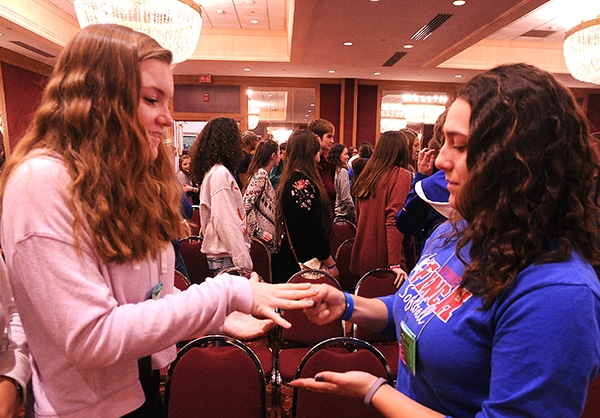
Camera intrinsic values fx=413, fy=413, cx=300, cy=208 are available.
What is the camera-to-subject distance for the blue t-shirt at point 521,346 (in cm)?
69

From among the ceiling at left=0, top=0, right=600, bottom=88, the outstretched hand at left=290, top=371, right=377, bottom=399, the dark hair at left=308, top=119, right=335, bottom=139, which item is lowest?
the outstretched hand at left=290, top=371, right=377, bottom=399

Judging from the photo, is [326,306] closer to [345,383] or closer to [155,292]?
[345,383]

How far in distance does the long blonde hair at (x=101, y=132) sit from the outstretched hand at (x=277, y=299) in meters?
0.27

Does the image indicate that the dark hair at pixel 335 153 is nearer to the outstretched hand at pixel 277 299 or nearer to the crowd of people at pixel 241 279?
the crowd of people at pixel 241 279

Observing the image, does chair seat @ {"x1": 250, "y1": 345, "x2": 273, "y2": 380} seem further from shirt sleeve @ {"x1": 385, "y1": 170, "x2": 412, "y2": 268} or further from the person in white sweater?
the person in white sweater

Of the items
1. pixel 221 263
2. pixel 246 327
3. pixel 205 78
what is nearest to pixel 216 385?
pixel 246 327

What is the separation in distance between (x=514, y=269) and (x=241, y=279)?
0.56 meters

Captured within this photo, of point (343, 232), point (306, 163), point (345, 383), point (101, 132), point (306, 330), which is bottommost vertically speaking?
point (306, 330)

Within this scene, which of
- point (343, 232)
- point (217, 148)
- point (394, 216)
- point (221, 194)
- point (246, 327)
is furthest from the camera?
point (343, 232)

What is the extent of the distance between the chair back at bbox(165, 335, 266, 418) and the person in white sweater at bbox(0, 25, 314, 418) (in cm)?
68

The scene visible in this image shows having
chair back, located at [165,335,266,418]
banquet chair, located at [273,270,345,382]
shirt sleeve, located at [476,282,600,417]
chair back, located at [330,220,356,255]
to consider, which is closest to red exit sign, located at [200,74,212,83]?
chair back, located at [330,220,356,255]

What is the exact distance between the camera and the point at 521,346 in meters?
0.71

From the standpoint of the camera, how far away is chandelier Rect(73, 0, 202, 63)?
3893 mm

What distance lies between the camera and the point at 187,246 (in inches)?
138
